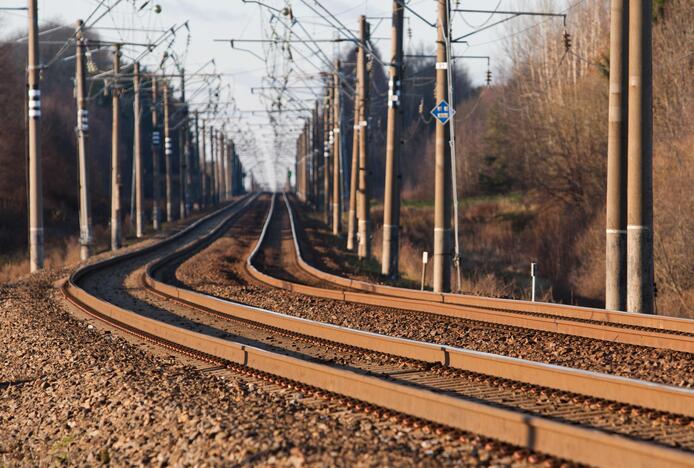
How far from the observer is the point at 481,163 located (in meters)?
64.7

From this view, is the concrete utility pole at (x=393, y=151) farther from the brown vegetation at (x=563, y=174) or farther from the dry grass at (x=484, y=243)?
the brown vegetation at (x=563, y=174)

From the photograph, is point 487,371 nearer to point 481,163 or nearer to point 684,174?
point 684,174

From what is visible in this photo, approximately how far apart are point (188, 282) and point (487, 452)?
1810cm

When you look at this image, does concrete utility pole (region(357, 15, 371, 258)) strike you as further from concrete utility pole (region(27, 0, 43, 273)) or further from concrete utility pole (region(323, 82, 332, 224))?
concrete utility pole (region(323, 82, 332, 224))

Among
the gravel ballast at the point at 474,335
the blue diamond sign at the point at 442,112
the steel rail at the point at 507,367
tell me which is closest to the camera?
the steel rail at the point at 507,367

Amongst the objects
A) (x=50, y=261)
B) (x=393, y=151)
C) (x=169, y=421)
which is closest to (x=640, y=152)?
(x=169, y=421)

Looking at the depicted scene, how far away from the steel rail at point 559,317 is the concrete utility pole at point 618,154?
49.5 inches

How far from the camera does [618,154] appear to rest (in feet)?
53.7

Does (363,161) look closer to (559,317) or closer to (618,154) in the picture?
(618,154)

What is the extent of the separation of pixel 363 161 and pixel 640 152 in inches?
742

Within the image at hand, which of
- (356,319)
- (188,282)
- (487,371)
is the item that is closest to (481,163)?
(188,282)

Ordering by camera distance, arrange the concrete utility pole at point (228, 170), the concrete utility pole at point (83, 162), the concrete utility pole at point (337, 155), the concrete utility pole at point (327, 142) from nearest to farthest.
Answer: the concrete utility pole at point (83, 162)
the concrete utility pole at point (337, 155)
the concrete utility pole at point (327, 142)
the concrete utility pole at point (228, 170)

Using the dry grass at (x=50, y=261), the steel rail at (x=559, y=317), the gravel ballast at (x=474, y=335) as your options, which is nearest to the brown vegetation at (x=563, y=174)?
the steel rail at (x=559, y=317)

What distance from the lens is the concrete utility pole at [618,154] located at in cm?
1636
